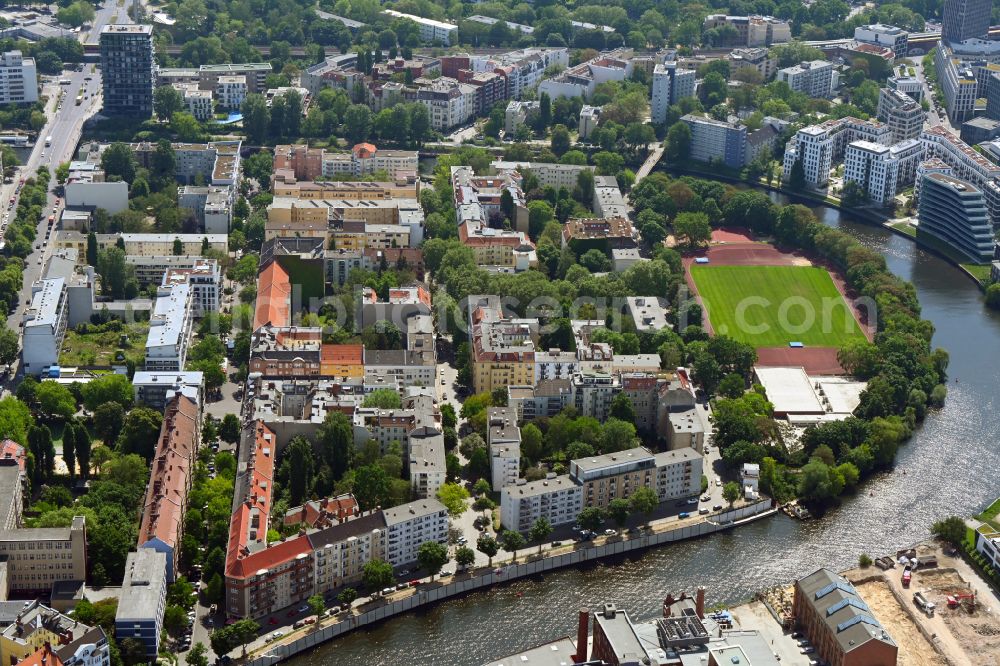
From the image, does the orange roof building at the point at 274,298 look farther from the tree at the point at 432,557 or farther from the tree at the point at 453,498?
the tree at the point at 432,557

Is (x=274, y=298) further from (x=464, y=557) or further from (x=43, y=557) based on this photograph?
(x=43, y=557)

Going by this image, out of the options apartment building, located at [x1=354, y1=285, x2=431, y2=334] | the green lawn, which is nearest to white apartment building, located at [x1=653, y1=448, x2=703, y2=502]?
the green lawn

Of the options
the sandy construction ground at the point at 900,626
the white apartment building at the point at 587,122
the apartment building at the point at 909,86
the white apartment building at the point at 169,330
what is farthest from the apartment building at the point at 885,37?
the sandy construction ground at the point at 900,626

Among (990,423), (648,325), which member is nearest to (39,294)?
(648,325)

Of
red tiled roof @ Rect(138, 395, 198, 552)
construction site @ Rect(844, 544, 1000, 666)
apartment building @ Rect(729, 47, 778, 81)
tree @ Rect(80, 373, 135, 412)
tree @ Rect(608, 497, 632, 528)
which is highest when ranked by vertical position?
apartment building @ Rect(729, 47, 778, 81)

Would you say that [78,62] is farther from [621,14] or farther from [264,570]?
[264,570]

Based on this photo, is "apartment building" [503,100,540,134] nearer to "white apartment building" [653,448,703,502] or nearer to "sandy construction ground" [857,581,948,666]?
"white apartment building" [653,448,703,502]
